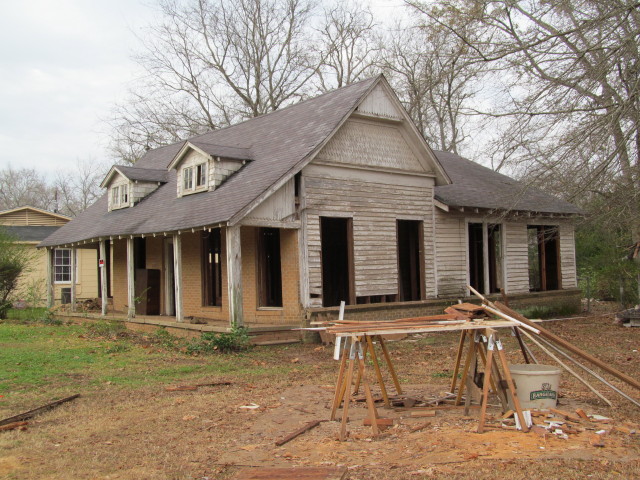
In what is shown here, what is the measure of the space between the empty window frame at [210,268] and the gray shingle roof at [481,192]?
6564 millimetres

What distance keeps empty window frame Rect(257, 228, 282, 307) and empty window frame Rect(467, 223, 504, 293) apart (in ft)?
23.0

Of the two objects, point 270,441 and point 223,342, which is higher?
point 223,342

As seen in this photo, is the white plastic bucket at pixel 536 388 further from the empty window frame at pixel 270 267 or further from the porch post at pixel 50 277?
the porch post at pixel 50 277

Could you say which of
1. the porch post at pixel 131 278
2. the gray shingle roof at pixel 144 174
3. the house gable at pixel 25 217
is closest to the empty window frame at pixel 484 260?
the gray shingle roof at pixel 144 174

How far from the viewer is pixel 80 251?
1174 inches

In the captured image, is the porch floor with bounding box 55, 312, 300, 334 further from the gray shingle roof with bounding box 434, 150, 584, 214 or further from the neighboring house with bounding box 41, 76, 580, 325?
the gray shingle roof with bounding box 434, 150, 584, 214

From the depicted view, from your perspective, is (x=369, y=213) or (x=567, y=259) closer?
(x=369, y=213)

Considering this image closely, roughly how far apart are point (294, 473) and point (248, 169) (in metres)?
12.2

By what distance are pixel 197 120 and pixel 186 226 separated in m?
24.7

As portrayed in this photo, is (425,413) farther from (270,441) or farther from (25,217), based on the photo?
(25,217)

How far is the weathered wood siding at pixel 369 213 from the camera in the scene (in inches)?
630

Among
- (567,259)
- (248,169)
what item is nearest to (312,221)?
(248,169)

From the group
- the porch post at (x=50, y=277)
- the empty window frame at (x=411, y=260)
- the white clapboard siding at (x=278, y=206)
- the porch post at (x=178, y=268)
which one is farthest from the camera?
the porch post at (x=50, y=277)

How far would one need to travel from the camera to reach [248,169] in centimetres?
1717
